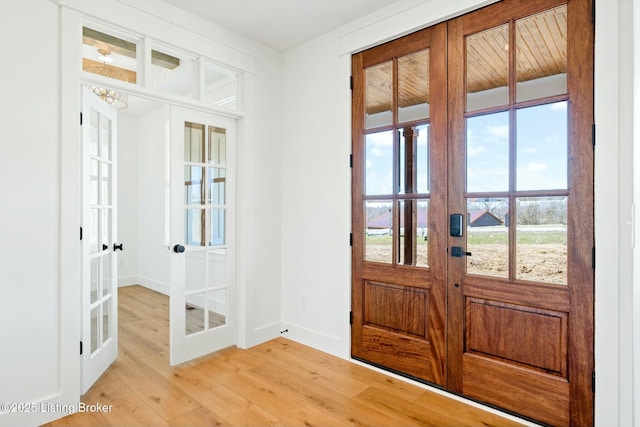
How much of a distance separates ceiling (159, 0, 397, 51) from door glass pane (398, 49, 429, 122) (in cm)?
49

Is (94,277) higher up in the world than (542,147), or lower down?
lower down

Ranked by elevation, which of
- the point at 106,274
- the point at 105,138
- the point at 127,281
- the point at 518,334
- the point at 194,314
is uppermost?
the point at 105,138

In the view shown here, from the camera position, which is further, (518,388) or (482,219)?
(482,219)

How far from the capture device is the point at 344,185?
3.01 meters

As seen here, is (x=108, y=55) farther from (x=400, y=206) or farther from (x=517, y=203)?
(x=517, y=203)

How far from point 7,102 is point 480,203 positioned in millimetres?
2935

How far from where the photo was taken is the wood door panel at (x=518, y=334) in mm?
2000

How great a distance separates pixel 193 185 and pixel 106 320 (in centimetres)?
127

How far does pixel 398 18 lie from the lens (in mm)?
2635

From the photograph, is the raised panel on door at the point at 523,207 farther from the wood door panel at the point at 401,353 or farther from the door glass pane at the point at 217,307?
the door glass pane at the point at 217,307

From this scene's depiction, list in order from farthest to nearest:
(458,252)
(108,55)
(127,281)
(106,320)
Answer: (127,281)
(106,320)
(108,55)
(458,252)

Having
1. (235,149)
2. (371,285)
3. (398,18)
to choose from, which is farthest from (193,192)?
(398,18)

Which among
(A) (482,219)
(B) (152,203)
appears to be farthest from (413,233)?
(B) (152,203)

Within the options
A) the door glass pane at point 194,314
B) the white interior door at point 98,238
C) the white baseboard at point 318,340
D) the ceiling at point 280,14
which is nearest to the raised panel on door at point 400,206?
the white baseboard at point 318,340
